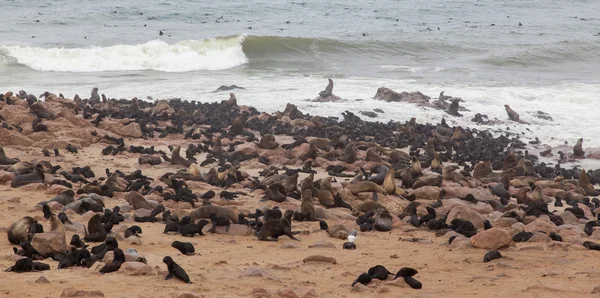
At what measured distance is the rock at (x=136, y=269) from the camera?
6840 mm

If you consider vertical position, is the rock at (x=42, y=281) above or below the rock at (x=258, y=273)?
above

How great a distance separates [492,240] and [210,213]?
3309 millimetres

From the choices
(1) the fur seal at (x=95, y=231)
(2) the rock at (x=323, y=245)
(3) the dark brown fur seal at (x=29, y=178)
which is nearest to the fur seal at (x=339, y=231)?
(2) the rock at (x=323, y=245)

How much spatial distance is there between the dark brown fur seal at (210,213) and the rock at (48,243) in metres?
2.27

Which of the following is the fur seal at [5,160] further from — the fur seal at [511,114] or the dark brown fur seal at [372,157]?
the fur seal at [511,114]

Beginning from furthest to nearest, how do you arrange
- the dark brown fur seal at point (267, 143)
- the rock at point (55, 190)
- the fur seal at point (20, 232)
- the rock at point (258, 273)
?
the dark brown fur seal at point (267, 143) → the rock at point (55, 190) → the fur seal at point (20, 232) → the rock at point (258, 273)

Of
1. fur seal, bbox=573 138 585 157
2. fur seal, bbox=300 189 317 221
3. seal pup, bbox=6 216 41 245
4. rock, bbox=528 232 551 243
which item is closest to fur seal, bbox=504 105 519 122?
fur seal, bbox=573 138 585 157

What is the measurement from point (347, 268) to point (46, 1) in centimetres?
4672

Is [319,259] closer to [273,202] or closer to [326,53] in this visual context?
[273,202]

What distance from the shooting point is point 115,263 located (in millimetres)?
6898

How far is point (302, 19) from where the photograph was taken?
46719mm

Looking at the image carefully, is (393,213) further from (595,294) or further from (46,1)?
(46,1)

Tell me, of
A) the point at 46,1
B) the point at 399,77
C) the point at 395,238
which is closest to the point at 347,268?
the point at 395,238

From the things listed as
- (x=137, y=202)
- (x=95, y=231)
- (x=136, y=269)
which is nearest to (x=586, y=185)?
(x=137, y=202)
